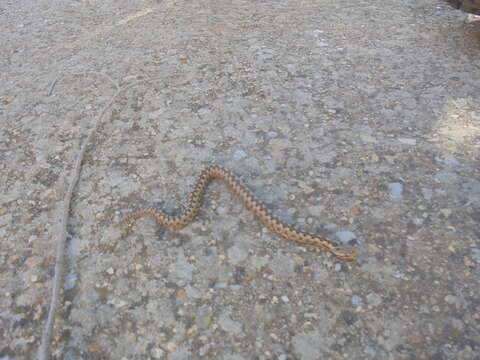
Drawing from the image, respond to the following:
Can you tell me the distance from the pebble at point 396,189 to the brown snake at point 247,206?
35.4 inches

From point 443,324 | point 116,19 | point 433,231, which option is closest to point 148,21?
point 116,19

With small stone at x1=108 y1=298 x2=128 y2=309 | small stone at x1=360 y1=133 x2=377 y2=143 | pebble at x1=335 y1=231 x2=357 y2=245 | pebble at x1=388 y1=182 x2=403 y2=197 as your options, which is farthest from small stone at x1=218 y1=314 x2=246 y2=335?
small stone at x1=360 y1=133 x2=377 y2=143

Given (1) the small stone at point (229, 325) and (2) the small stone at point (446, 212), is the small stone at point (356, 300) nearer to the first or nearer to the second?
(1) the small stone at point (229, 325)

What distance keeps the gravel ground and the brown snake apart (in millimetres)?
93

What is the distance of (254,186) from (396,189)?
4.49 ft

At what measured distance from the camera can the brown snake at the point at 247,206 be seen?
3304mm

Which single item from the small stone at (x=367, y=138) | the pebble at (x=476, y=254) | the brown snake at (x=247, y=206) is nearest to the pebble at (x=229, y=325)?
the brown snake at (x=247, y=206)

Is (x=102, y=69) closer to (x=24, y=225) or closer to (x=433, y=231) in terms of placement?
(x=24, y=225)

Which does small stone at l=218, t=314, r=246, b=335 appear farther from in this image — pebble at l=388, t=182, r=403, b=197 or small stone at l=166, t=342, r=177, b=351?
pebble at l=388, t=182, r=403, b=197

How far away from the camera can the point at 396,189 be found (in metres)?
3.85

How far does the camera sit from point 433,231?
3.44m

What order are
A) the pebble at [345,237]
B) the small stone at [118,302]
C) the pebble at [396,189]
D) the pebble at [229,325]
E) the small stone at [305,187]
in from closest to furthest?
the pebble at [229,325] < the small stone at [118,302] < the pebble at [345,237] < the pebble at [396,189] < the small stone at [305,187]

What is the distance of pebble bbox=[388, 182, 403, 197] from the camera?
3.81 metres

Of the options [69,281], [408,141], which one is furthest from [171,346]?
[408,141]
